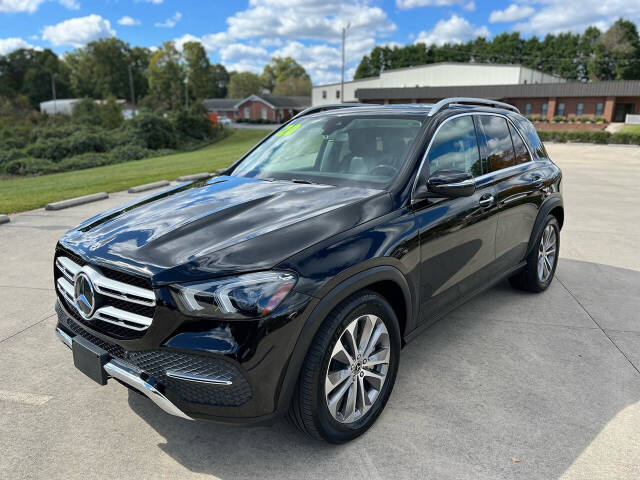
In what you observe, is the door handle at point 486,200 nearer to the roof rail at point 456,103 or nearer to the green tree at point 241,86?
the roof rail at point 456,103

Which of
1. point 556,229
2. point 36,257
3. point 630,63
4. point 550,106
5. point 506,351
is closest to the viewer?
point 506,351

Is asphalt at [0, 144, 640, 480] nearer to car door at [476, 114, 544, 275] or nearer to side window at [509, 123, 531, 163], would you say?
car door at [476, 114, 544, 275]

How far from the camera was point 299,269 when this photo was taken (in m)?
2.35

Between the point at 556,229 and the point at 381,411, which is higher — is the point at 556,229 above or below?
above

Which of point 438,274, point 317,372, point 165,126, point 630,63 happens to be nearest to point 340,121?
point 438,274

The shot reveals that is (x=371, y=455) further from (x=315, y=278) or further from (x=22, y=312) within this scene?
(x=22, y=312)

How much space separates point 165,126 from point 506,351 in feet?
137

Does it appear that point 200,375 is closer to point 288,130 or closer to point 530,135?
point 288,130

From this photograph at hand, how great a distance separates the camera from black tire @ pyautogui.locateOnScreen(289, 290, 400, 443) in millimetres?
2416

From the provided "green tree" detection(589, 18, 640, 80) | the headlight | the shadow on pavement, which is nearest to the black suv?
the headlight

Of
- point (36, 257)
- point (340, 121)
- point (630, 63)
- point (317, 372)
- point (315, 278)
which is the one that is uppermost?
point (630, 63)

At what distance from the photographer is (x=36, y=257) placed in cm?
619

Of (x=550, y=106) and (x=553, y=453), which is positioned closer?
(x=553, y=453)

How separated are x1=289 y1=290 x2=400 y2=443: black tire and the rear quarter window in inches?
111
